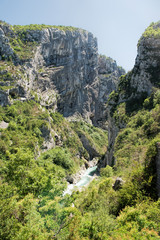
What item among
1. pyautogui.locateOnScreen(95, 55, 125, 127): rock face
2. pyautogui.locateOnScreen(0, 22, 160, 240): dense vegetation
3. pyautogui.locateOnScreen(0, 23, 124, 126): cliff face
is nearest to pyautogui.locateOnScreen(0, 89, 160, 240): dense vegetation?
pyautogui.locateOnScreen(0, 22, 160, 240): dense vegetation

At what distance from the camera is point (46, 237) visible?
31.7 ft

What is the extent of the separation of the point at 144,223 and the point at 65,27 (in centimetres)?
10727

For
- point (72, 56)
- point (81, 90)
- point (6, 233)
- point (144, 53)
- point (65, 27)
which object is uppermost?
point (65, 27)

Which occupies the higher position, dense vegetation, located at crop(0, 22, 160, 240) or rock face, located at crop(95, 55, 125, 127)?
rock face, located at crop(95, 55, 125, 127)

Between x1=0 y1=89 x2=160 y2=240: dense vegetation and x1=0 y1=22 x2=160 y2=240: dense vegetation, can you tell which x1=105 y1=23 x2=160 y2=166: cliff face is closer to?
x1=0 y1=22 x2=160 y2=240: dense vegetation

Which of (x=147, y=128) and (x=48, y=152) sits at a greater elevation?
(x=147, y=128)

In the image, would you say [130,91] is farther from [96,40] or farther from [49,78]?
[96,40]

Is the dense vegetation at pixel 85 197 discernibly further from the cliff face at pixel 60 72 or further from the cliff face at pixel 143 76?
the cliff face at pixel 60 72

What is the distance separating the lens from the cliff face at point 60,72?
5903cm

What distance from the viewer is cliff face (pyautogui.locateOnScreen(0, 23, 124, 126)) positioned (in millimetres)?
59031

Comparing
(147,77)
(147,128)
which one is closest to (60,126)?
(147,77)

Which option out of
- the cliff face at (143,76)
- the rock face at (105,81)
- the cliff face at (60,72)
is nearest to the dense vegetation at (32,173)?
the cliff face at (60,72)

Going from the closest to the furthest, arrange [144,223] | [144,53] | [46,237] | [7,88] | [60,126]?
[144,223] → [46,237] → [144,53] → [7,88] → [60,126]

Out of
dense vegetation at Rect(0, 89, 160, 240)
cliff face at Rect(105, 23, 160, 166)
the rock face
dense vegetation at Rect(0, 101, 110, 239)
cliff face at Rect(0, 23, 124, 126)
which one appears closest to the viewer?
dense vegetation at Rect(0, 89, 160, 240)
